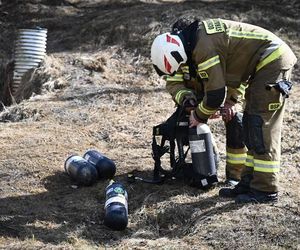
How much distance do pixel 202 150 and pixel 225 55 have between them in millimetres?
1010

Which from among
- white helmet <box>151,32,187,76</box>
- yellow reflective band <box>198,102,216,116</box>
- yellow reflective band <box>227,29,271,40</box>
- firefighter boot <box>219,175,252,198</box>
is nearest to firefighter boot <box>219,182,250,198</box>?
firefighter boot <box>219,175,252,198</box>

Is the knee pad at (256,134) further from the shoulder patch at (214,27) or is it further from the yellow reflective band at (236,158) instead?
the shoulder patch at (214,27)

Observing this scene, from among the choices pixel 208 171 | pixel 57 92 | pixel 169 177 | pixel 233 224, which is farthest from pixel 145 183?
pixel 57 92

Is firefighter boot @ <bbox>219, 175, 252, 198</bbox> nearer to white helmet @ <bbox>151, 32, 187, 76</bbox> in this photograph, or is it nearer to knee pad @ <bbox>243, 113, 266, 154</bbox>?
→ knee pad @ <bbox>243, 113, 266, 154</bbox>

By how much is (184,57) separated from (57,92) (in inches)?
197

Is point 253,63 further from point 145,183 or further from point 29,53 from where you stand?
point 29,53

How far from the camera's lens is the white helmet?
5191 millimetres

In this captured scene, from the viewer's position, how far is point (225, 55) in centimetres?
515

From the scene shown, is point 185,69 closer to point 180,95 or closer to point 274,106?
point 180,95

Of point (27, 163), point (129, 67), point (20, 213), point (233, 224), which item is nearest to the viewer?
point (233, 224)

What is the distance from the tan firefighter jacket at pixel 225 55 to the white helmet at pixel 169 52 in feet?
0.47

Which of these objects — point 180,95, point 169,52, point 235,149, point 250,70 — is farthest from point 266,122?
point 169,52

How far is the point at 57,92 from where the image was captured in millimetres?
9844

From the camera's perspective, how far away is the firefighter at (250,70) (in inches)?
200
